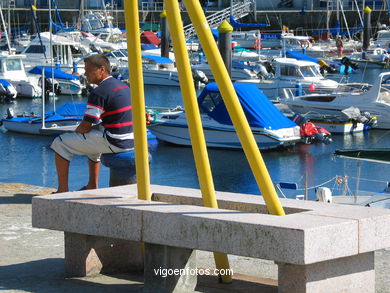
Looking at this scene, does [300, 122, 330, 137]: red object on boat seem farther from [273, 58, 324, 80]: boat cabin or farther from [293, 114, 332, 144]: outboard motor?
[273, 58, 324, 80]: boat cabin

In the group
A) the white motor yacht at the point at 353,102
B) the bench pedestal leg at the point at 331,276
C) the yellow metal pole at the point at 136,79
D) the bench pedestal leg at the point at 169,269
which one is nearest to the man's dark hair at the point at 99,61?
the yellow metal pole at the point at 136,79

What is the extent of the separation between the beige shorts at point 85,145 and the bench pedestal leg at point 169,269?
9.18 ft

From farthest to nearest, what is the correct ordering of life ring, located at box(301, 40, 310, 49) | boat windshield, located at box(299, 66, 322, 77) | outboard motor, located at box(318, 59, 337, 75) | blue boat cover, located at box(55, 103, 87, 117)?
life ring, located at box(301, 40, 310, 49) < outboard motor, located at box(318, 59, 337, 75) < boat windshield, located at box(299, 66, 322, 77) < blue boat cover, located at box(55, 103, 87, 117)

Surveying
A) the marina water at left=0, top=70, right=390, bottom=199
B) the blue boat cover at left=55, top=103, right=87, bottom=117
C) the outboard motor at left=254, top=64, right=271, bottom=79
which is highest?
the blue boat cover at left=55, top=103, right=87, bottom=117

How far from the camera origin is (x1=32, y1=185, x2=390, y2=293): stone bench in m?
5.66

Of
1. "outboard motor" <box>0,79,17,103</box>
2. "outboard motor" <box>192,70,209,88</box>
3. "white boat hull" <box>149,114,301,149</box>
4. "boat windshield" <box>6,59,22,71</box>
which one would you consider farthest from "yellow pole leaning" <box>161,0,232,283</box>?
"outboard motor" <box>192,70,209,88</box>

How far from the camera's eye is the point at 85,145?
30.0 ft

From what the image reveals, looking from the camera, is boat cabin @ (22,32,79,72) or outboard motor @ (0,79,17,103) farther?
boat cabin @ (22,32,79,72)

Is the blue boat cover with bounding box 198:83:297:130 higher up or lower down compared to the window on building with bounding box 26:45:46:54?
higher up

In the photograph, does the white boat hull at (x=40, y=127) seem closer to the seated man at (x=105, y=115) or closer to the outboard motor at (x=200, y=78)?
the outboard motor at (x=200, y=78)

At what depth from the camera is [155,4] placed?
261 ft

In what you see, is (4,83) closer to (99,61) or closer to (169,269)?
(99,61)

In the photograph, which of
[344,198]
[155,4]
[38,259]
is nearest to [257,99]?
[344,198]

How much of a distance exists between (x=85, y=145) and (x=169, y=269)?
125 inches
